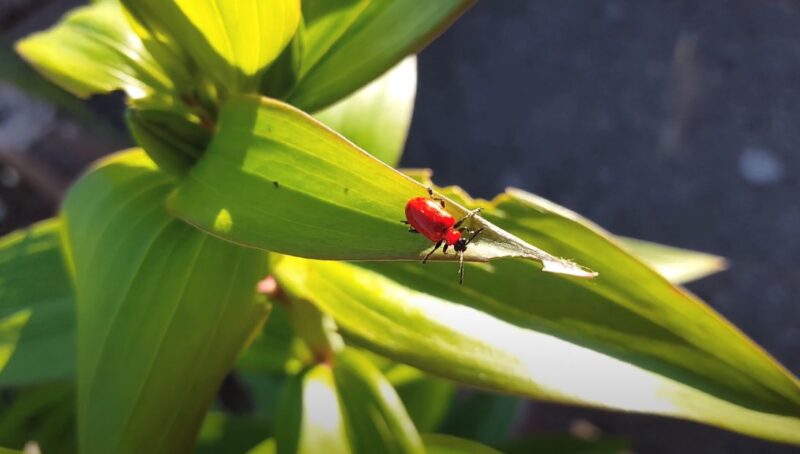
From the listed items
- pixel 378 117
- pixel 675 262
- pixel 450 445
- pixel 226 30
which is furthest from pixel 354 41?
pixel 675 262

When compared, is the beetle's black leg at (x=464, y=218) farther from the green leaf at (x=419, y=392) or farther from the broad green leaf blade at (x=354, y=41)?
the green leaf at (x=419, y=392)

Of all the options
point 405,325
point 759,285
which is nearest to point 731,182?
point 759,285

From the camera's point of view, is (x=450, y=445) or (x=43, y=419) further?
(x=43, y=419)

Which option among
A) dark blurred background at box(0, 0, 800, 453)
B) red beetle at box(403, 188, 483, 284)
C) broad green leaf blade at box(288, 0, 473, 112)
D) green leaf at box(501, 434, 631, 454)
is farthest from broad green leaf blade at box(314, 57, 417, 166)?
dark blurred background at box(0, 0, 800, 453)

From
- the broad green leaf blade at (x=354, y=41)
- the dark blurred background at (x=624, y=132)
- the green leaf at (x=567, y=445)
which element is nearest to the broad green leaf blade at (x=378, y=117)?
the broad green leaf blade at (x=354, y=41)

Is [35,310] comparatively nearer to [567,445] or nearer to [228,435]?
[228,435]

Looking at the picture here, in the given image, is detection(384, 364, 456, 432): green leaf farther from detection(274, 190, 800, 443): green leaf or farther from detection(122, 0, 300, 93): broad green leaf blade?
detection(122, 0, 300, 93): broad green leaf blade

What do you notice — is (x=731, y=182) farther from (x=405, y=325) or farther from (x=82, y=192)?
(x=82, y=192)
